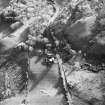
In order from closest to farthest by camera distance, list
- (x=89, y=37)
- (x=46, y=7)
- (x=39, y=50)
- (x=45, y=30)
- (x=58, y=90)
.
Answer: (x=58, y=90) → (x=89, y=37) → (x=39, y=50) → (x=45, y=30) → (x=46, y=7)

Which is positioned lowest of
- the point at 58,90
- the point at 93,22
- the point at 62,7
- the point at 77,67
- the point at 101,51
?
the point at 58,90

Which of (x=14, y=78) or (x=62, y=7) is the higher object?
(x=62, y=7)

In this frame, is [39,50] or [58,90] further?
[39,50]

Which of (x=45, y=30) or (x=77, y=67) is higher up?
(x=45, y=30)

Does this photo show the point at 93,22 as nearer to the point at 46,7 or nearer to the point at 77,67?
the point at 77,67

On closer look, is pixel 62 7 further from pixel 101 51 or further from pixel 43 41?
pixel 101 51

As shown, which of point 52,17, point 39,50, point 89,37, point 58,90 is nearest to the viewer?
point 58,90

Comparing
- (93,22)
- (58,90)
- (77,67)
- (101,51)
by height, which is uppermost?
(93,22)

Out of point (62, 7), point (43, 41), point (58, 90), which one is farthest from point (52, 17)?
point (58, 90)

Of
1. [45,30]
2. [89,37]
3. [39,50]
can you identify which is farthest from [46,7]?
[89,37]
